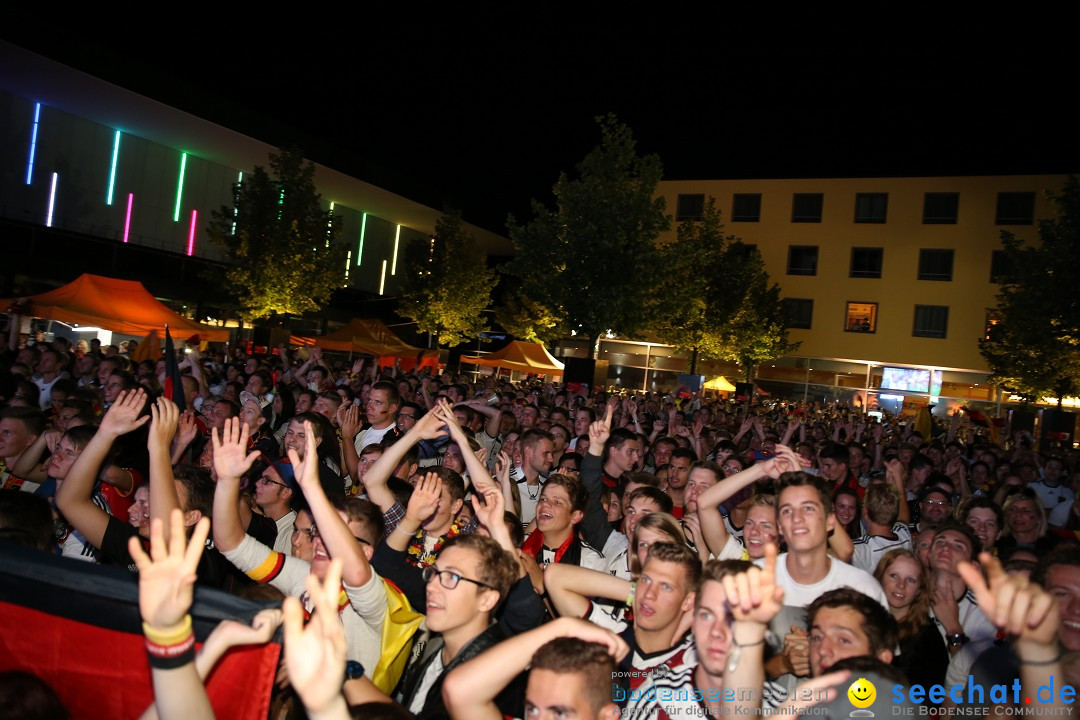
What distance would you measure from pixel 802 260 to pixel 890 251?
441 cm

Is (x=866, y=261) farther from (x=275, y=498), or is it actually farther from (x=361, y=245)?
(x=275, y=498)

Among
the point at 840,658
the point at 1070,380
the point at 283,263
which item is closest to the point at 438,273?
the point at 283,263

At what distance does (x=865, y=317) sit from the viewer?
38.5m

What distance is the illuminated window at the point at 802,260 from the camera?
39469 mm

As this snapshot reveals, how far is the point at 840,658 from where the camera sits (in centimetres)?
298

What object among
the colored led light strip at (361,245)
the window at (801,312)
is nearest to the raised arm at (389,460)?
the window at (801,312)

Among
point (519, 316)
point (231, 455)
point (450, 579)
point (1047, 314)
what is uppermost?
point (519, 316)

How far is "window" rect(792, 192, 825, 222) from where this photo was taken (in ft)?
129

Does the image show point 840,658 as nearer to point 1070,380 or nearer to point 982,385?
point 1070,380

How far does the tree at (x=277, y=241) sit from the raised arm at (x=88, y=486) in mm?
24417

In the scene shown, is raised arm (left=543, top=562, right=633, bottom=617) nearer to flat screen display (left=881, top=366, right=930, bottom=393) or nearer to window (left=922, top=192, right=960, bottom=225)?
flat screen display (left=881, top=366, right=930, bottom=393)

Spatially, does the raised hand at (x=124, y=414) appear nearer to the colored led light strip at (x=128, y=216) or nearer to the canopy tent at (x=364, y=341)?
the canopy tent at (x=364, y=341)

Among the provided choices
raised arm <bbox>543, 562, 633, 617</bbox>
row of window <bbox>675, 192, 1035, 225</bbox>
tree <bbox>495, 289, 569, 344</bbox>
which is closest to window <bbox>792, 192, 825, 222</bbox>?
row of window <bbox>675, 192, 1035, 225</bbox>

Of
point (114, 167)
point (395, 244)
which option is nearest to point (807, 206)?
point (395, 244)
